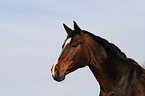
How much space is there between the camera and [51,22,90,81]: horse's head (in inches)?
265

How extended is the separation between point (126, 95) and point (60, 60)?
6.16ft

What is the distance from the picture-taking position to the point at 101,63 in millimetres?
6977

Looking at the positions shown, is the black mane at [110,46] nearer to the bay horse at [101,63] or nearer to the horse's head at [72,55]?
the bay horse at [101,63]

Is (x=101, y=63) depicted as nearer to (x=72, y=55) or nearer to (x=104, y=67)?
(x=104, y=67)

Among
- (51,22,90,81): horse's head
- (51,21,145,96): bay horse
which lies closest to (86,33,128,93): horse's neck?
(51,21,145,96): bay horse

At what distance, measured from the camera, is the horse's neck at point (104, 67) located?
6949 mm

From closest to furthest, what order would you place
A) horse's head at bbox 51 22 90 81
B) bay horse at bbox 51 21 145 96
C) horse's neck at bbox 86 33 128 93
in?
horse's head at bbox 51 22 90 81, bay horse at bbox 51 21 145 96, horse's neck at bbox 86 33 128 93

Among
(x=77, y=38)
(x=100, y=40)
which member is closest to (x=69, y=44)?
(x=77, y=38)

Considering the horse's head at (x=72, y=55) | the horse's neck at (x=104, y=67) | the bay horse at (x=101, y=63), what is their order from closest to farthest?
the horse's head at (x=72, y=55)
the bay horse at (x=101, y=63)
the horse's neck at (x=104, y=67)

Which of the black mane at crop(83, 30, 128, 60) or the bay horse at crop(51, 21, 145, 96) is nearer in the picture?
the bay horse at crop(51, 21, 145, 96)

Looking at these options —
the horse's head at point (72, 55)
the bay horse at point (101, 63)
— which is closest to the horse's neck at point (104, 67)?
the bay horse at point (101, 63)

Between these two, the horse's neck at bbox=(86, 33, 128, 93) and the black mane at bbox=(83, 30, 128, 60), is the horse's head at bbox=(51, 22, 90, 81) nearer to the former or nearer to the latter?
the horse's neck at bbox=(86, 33, 128, 93)

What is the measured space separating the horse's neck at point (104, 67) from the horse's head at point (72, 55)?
0.18m

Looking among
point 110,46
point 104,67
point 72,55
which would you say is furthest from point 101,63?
point 72,55
